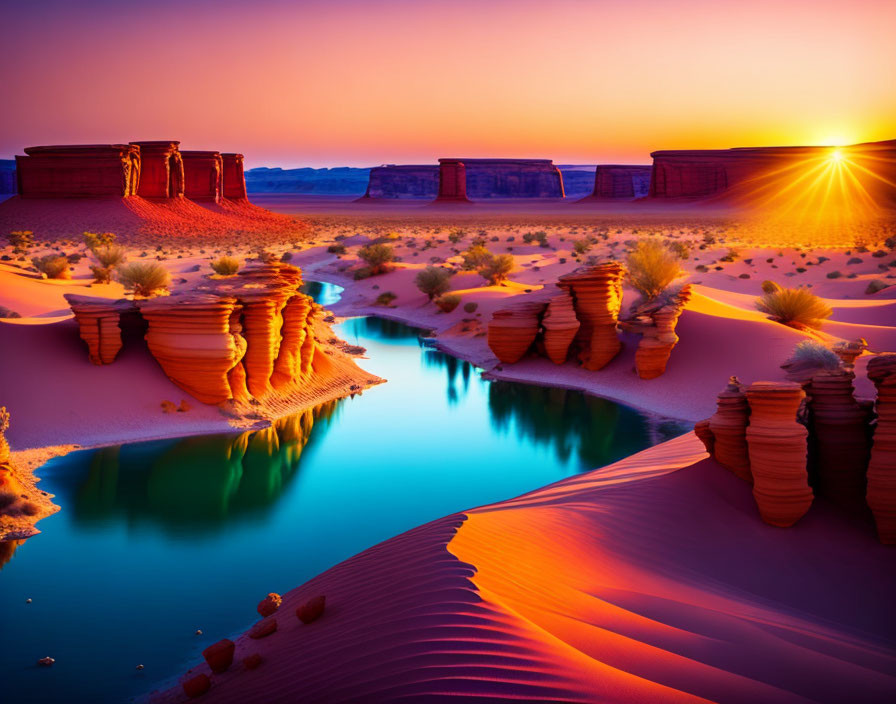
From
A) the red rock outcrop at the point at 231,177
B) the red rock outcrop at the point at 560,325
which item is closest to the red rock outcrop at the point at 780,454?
the red rock outcrop at the point at 560,325

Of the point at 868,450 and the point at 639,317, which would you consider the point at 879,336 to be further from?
the point at 868,450

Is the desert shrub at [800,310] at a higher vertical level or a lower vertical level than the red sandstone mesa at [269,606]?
higher

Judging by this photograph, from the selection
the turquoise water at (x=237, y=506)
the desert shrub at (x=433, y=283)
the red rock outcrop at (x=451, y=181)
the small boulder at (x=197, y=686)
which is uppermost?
the red rock outcrop at (x=451, y=181)

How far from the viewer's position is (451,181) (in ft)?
381

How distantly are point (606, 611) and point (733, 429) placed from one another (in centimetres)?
369

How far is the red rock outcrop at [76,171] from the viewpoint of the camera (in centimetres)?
5997

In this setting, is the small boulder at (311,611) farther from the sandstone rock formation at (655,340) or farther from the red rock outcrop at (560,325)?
the red rock outcrop at (560,325)

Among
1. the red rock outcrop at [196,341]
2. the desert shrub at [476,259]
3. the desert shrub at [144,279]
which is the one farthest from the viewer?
the desert shrub at [476,259]

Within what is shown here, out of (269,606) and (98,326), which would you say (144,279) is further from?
(269,606)

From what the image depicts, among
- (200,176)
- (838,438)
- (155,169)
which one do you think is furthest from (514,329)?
(200,176)

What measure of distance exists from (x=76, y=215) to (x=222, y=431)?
4991cm

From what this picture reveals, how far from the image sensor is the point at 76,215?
189 feet

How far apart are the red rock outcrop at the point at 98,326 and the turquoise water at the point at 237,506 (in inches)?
108

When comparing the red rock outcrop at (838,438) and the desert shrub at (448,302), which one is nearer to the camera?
the red rock outcrop at (838,438)
